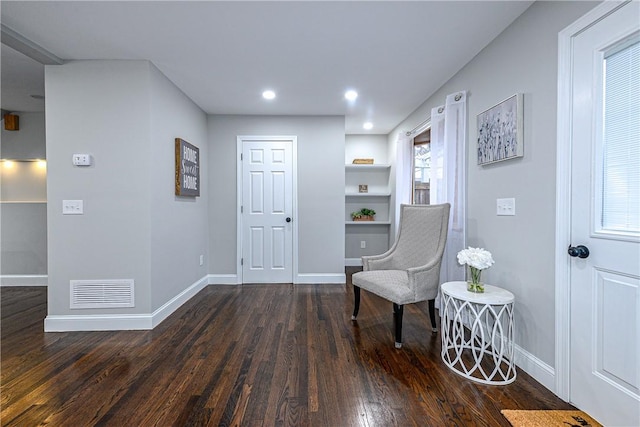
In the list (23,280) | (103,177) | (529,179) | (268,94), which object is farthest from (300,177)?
(23,280)

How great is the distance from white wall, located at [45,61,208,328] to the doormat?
286 centimetres

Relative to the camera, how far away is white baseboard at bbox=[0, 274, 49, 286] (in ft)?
13.6

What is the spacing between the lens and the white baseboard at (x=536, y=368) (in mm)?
1854

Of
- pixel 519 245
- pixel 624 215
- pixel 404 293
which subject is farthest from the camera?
pixel 404 293

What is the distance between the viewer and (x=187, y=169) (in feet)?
11.7

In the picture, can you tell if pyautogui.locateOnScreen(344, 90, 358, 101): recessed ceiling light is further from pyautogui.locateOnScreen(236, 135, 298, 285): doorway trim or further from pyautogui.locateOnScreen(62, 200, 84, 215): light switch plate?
A: pyautogui.locateOnScreen(62, 200, 84, 215): light switch plate

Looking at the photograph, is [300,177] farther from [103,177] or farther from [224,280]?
[103,177]

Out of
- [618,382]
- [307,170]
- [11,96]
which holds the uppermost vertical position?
[11,96]

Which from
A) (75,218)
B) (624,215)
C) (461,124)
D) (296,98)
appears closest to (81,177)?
(75,218)

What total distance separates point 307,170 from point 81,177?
2556mm

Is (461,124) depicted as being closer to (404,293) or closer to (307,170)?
(404,293)

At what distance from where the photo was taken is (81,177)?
276cm

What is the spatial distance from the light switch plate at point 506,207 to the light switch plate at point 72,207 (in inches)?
138

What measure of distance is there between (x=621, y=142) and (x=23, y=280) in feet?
20.4
